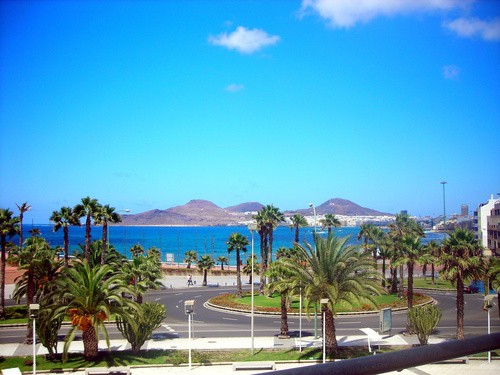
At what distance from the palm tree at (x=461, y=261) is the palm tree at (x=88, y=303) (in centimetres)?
2278

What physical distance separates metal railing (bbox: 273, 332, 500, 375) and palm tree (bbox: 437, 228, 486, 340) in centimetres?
3453

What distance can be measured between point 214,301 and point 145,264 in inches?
713

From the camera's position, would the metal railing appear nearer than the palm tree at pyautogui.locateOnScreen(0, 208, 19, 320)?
Yes

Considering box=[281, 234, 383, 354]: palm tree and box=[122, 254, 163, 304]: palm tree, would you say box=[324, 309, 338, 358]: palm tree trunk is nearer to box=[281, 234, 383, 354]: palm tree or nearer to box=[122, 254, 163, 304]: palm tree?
box=[281, 234, 383, 354]: palm tree

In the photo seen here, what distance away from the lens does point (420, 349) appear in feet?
7.11

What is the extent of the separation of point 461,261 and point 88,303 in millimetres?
26003

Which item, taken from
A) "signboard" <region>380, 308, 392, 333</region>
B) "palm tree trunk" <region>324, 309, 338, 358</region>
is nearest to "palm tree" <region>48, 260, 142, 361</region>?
"palm tree trunk" <region>324, 309, 338, 358</region>

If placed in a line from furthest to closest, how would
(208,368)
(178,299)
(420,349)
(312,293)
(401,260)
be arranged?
(178,299) < (401,260) < (312,293) < (208,368) < (420,349)

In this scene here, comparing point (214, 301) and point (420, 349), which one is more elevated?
point (420, 349)

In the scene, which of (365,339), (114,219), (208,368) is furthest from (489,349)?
(114,219)

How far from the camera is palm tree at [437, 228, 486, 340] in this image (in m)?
33.6

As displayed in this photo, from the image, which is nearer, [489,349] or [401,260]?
[489,349]

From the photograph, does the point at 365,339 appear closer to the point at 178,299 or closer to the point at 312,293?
the point at 312,293

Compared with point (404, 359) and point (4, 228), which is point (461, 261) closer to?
point (404, 359)
